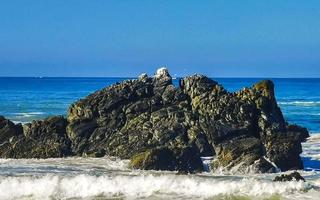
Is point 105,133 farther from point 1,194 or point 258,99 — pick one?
point 1,194

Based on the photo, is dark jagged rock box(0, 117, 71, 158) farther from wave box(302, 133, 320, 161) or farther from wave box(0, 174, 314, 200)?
wave box(302, 133, 320, 161)

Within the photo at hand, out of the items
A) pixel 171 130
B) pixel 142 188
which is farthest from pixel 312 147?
pixel 142 188

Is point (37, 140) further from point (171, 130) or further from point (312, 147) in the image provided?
point (312, 147)

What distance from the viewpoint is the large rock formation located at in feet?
88.4

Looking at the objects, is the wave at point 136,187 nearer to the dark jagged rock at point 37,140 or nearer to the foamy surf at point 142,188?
the foamy surf at point 142,188

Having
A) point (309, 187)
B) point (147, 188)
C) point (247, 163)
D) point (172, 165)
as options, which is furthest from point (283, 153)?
point (147, 188)

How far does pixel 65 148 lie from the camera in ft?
99.2

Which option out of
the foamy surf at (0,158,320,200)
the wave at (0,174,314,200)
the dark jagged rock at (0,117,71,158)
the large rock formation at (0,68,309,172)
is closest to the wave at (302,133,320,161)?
the large rock formation at (0,68,309,172)

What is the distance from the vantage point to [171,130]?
29.8 m

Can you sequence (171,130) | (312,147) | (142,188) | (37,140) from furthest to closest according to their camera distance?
(312,147) < (37,140) < (171,130) < (142,188)

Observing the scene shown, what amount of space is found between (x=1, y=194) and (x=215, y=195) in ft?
22.8

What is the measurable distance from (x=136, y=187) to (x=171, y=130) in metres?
8.64

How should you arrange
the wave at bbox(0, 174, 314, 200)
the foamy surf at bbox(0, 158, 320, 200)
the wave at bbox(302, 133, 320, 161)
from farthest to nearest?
the wave at bbox(302, 133, 320, 161) < the wave at bbox(0, 174, 314, 200) < the foamy surf at bbox(0, 158, 320, 200)

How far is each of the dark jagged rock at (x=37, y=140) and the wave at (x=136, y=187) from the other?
301 inches
